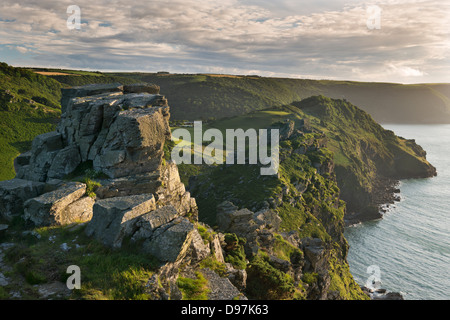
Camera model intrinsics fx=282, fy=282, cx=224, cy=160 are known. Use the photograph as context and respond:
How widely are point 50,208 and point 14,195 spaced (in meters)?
3.89

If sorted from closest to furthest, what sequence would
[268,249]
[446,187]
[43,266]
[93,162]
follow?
[43,266], [93,162], [268,249], [446,187]

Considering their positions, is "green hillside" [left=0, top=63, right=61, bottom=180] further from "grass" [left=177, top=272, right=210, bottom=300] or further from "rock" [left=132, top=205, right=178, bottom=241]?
"grass" [left=177, top=272, right=210, bottom=300]

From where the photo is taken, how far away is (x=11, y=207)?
17.1 metres

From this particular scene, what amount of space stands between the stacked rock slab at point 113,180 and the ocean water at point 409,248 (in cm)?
5927

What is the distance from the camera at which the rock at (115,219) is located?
1346 centimetres

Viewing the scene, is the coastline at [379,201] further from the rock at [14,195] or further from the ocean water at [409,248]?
the rock at [14,195]

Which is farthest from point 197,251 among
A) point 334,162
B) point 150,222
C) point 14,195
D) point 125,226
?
point 334,162

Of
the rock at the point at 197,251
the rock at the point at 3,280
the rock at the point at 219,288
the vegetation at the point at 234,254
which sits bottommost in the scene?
the vegetation at the point at 234,254

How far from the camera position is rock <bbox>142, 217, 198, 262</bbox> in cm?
1288

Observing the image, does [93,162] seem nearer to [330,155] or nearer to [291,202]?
[291,202]

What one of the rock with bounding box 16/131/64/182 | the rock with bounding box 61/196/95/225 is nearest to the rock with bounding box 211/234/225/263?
the rock with bounding box 61/196/95/225

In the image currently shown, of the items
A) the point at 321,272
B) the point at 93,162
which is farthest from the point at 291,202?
the point at 93,162

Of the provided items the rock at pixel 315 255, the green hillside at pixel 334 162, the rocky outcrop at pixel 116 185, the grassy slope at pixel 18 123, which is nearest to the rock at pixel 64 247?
the rocky outcrop at pixel 116 185

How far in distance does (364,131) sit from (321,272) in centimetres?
16506
